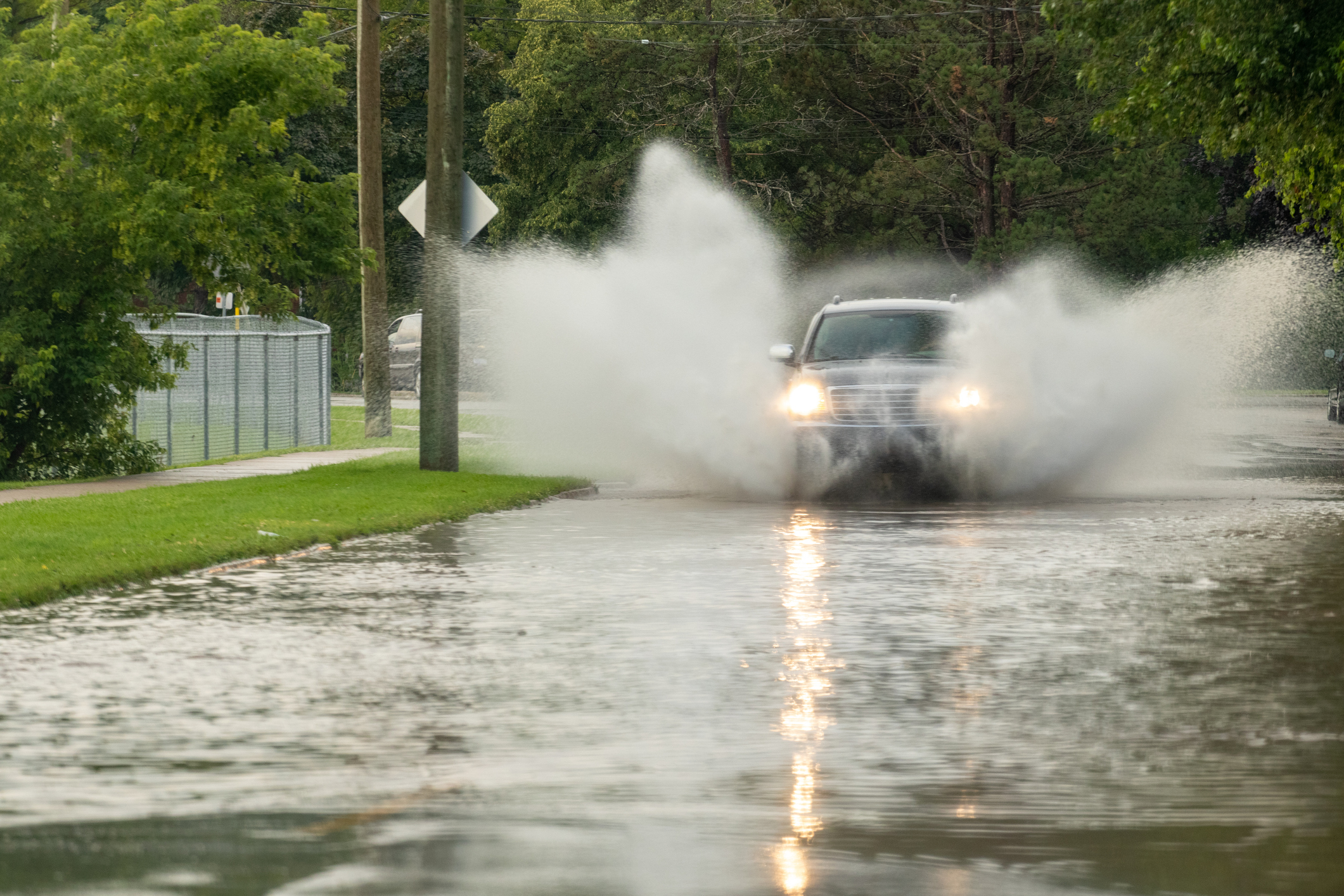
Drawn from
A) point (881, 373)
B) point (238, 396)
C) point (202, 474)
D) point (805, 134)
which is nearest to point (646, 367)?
point (881, 373)

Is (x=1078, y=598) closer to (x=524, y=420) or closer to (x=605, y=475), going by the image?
(x=605, y=475)

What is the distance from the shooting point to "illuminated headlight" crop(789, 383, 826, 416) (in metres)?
21.6

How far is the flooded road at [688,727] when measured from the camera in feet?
21.8

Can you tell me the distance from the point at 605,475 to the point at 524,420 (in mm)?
2056

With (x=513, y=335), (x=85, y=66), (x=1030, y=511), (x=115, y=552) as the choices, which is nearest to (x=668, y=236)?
(x=513, y=335)

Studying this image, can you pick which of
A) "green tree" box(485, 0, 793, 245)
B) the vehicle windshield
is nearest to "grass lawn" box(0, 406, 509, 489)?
the vehicle windshield

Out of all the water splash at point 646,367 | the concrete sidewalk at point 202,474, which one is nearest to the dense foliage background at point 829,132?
the water splash at point 646,367

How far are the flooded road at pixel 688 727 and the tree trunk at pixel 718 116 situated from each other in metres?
46.7

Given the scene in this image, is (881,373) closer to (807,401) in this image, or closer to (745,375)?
(807,401)

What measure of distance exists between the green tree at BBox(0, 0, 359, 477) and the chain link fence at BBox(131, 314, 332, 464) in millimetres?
2443

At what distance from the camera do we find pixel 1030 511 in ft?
65.4

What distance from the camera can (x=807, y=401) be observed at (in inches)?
851

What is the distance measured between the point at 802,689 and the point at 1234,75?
12464 millimetres

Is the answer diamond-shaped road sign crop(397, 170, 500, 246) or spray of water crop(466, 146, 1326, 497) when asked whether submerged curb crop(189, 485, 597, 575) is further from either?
diamond-shaped road sign crop(397, 170, 500, 246)
